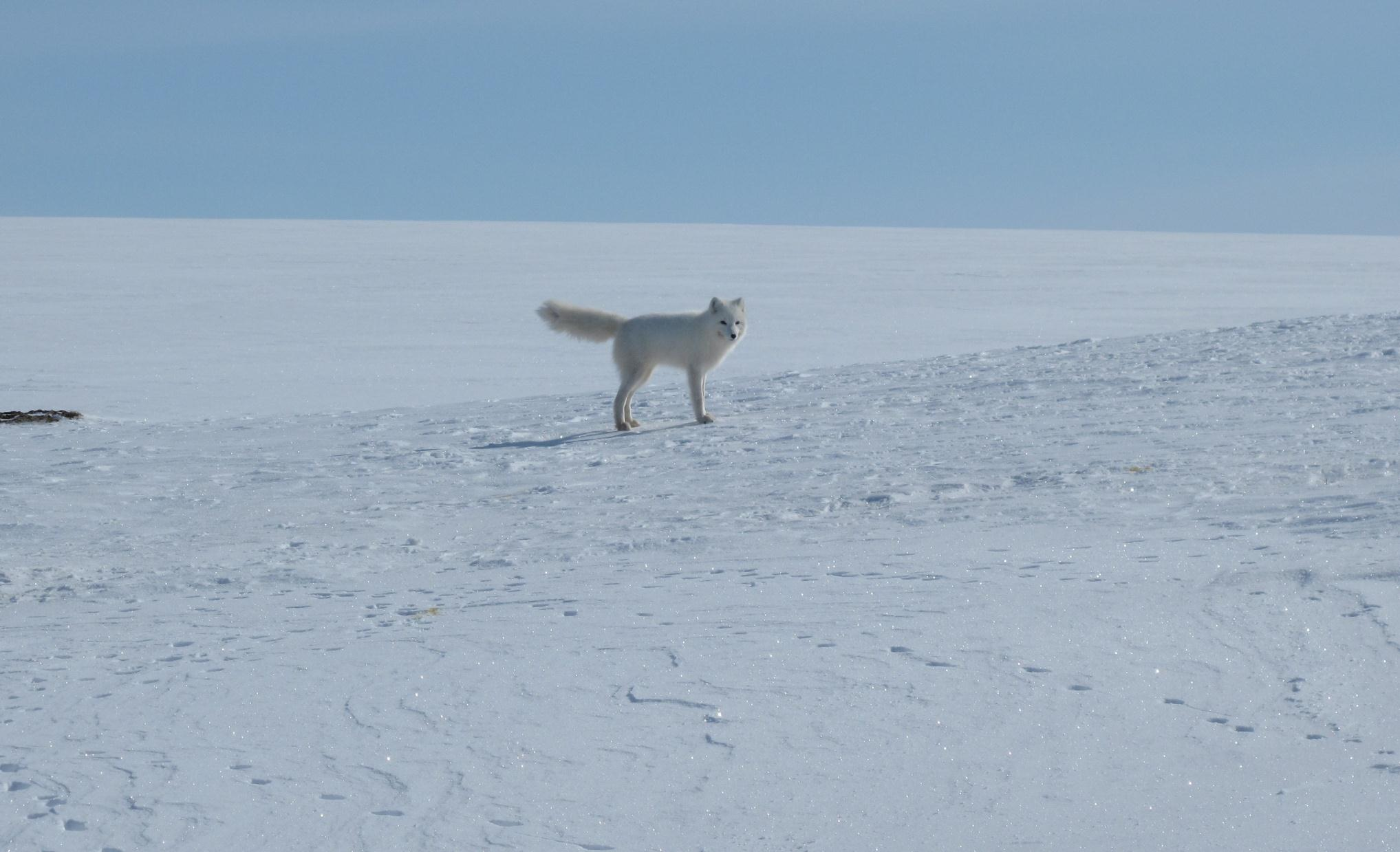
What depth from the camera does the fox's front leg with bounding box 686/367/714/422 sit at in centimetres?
811

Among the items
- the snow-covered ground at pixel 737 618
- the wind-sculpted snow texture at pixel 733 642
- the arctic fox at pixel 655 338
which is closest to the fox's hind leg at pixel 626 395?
the arctic fox at pixel 655 338

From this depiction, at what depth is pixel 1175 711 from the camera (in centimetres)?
306

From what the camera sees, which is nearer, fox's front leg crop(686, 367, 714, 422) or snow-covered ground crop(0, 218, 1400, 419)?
fox's front leg crop(686, 367, 714, 422)

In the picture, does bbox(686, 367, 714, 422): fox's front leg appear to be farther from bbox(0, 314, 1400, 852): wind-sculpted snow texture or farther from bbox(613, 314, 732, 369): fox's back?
bbox(0, 314, 1400, 852): wind-sculpted snow texture

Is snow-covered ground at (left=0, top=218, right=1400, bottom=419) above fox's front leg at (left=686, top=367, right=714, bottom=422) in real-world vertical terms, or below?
above

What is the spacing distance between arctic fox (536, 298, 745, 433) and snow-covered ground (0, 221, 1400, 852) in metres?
0.30

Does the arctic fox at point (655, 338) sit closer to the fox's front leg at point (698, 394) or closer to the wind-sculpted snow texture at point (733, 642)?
the fox's front leg at point (698, 394)

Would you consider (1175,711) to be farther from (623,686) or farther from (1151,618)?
(623,686)

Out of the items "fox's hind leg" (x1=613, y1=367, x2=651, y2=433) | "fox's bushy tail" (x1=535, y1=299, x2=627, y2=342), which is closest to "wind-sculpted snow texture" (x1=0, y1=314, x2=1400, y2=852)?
"fox's hind leg" (x1=613, y1=367, x2=651, y2=433)

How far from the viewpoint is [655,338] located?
7984 mm

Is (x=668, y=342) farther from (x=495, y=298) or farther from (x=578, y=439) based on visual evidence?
(x=495, y=298)

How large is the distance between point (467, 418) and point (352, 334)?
6673mm

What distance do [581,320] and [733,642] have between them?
461 centimetres

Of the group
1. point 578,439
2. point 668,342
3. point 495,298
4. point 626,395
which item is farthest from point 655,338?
point 495,298
